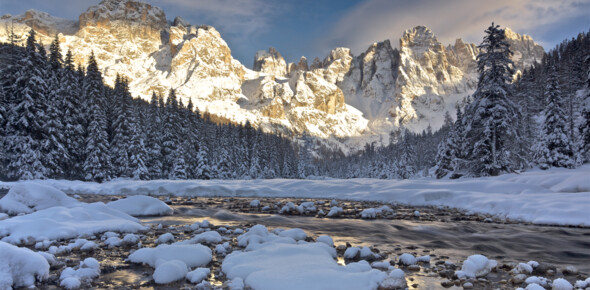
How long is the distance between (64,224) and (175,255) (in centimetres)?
470

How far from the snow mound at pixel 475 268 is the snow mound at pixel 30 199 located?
12.3m

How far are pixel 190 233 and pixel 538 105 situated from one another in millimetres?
78488

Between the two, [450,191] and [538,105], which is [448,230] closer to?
[450,191]

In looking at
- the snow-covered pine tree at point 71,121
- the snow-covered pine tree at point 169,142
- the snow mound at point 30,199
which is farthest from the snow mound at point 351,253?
the snow-covered pine tree at point 169,142

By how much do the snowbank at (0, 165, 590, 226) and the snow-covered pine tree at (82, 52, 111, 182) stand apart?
713 cm

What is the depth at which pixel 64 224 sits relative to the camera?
8531 millimetres

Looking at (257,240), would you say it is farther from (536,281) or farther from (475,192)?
(475,192)

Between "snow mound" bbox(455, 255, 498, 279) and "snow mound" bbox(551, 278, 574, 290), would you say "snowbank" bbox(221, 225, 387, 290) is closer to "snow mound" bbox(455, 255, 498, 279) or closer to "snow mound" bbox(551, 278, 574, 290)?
"snow mound" bbox(455, 255, 498, 279)

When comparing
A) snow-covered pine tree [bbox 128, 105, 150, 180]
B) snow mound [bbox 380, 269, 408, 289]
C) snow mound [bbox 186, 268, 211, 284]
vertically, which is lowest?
snow mound [bbox 186, 268, 211, 284]

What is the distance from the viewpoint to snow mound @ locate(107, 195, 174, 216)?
13.1 metres

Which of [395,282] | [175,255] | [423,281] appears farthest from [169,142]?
[395,282]

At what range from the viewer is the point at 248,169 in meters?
63.8

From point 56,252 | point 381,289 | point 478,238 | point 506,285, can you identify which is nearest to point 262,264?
point 381,289

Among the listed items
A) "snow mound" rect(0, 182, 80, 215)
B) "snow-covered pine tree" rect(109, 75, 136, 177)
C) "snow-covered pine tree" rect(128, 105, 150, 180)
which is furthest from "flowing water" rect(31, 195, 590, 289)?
"snow-covered pine tree" rect(109, 75, 136, 177)
